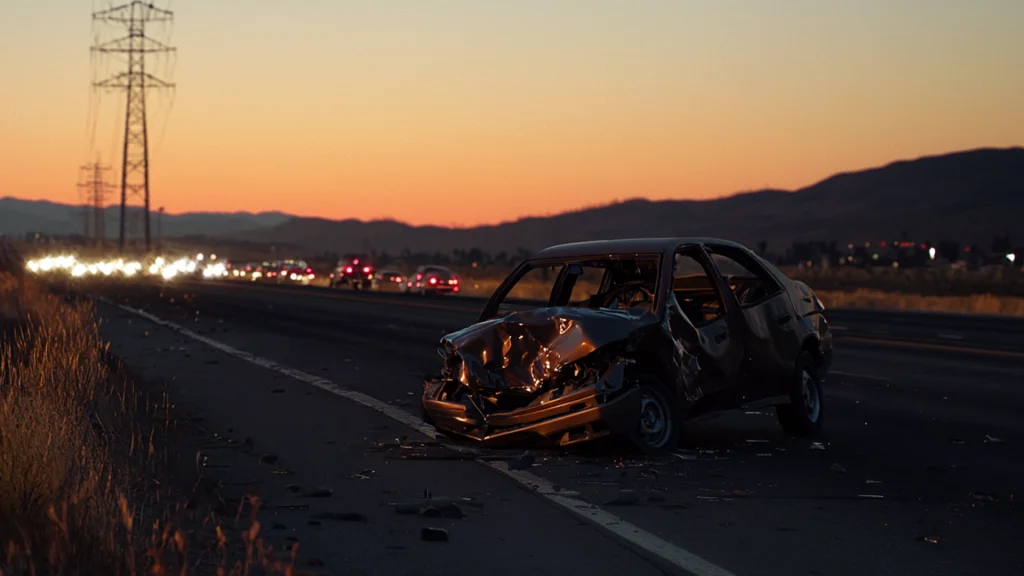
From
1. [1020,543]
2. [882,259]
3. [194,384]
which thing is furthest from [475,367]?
[882,259]

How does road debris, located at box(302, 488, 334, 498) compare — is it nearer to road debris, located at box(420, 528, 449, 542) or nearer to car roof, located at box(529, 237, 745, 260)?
road debris, located at box(420, 528, 449, 542)

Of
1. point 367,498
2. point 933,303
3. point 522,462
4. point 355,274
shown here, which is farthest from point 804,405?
point 355,274

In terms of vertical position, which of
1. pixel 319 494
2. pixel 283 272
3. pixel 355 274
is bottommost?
pixel 283 272

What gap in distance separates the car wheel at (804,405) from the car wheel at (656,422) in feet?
6.07

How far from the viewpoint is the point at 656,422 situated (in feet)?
38.7

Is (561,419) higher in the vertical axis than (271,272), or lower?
higher

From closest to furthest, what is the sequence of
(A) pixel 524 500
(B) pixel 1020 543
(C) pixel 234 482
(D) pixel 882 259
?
(B) pixel 1020 543 → (A) pixel 524 500 → (C) pixel 234 482 → (D) pixel 882 259

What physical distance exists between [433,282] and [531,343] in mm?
54937

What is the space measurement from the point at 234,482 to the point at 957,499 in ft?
15.9

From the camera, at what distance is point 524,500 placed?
9883mm

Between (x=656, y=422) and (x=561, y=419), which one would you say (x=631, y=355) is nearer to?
(x=656, y=422)

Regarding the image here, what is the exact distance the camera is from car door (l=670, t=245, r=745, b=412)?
40.0ft

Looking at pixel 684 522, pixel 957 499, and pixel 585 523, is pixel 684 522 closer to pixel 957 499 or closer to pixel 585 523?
pixel 585 523

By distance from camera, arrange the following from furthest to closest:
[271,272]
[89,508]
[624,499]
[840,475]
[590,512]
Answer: [271,272] < [840,475] < [624,499] < [590,512] < [89,508]
